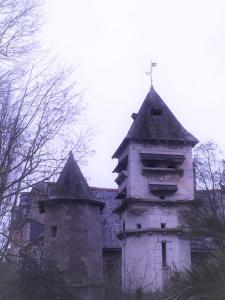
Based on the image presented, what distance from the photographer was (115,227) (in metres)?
39.0

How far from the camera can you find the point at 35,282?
23.5m

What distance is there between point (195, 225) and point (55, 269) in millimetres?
16298

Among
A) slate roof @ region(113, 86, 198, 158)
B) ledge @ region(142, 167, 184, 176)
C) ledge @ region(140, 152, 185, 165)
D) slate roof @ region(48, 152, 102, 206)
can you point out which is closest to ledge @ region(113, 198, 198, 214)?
ledge @ region(142, 167, 184, 176)

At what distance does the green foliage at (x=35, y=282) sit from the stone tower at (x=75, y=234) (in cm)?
557

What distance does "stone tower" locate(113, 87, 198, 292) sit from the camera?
3130cm

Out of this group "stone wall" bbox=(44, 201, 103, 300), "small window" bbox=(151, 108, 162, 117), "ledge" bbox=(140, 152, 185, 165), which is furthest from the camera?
"small window" bbox=(151, 108, 162, 117)

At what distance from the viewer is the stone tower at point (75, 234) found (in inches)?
1196

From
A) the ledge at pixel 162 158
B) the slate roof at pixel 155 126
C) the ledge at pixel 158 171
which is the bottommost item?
the ledge at pixel 158 171

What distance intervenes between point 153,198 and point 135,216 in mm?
1527

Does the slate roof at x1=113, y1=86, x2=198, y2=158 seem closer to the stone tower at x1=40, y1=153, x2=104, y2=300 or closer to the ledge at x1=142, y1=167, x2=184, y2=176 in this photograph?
the ledge at x1=142, y1=167, x2=184, y2=176

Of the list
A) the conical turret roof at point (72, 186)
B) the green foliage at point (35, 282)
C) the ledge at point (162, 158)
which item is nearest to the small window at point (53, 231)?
the conical turret roof at point (72, 186)

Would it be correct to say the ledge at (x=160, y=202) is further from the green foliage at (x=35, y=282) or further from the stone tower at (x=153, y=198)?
the green foliage at (x=35, y=282)

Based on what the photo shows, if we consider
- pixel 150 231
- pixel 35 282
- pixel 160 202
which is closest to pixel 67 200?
pixel 150 231

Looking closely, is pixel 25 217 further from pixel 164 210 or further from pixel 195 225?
pixel 164 210
